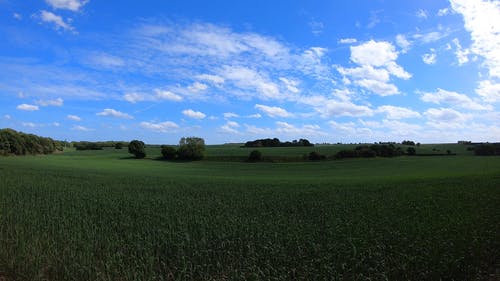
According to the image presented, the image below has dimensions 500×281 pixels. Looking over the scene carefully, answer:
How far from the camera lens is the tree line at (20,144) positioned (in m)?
82.0

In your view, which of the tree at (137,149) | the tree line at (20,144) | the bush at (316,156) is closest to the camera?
the bush at (316,156)

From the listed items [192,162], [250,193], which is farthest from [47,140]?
[250,193]

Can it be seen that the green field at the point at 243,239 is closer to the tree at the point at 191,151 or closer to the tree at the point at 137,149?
the tree at the point at 191,151

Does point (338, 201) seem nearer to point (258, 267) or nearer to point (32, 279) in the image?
point (258, 267)

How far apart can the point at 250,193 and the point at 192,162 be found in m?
55.7

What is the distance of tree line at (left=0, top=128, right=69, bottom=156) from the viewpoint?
269 feet

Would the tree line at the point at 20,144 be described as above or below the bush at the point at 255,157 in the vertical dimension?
above

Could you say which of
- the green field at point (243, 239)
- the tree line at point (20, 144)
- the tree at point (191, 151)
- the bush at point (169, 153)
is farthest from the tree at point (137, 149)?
the green field at point (243, 239)

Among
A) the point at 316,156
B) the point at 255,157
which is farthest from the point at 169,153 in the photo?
the point at 316,156

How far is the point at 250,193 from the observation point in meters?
24.4

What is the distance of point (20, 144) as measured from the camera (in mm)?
85938

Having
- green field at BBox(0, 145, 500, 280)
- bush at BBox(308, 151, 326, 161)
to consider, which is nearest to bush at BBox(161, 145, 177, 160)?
bush at BBox(308, 151, 326, 161)

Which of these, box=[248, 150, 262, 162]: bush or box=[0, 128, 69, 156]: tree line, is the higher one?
box=[0, 128, 69, 156]: tree line

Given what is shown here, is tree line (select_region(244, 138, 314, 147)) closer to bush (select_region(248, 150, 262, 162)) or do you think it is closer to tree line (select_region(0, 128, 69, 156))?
bush (select_region(248, 150, 262, 162))
